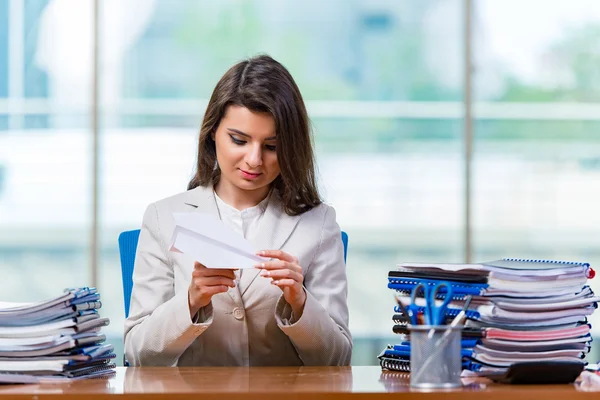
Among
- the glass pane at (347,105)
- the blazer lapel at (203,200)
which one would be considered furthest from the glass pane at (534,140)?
the blazer lapel at (203,200)

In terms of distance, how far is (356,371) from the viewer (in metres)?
1.74

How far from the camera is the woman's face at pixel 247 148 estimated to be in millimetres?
2121

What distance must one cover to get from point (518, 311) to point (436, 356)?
254 mm

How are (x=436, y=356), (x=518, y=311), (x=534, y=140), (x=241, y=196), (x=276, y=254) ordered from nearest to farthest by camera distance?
(x=436, y=356), (x=518, y=311), (x=276, y=254), (x=241, y=196), (x=534, y=140)

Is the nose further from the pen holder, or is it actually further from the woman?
the pen holder

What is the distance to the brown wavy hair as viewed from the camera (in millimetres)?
2156

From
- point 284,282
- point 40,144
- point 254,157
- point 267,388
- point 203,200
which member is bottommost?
point 267,388

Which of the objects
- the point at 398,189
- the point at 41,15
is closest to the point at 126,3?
the point at 41,15

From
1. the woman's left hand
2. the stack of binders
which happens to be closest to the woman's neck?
the woman's left hand

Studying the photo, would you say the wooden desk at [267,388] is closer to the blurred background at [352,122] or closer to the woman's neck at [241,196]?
the woman's neck at [241,196]

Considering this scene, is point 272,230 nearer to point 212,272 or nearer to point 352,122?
point 212,272

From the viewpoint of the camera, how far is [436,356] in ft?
4.62

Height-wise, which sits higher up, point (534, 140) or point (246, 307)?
point (534, 140)

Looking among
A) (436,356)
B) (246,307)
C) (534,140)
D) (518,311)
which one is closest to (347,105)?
(534,140)
